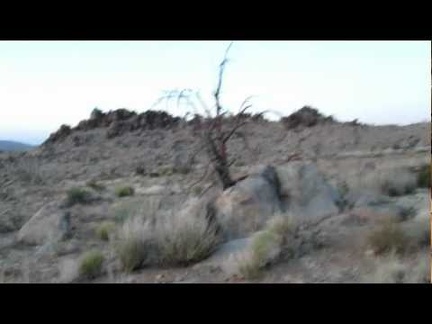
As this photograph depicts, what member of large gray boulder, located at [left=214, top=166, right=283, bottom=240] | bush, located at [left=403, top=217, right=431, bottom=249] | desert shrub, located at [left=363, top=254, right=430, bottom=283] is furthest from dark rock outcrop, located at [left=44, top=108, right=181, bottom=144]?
desert shrub, located at [left=363, top=254, right=430, bottom=283]

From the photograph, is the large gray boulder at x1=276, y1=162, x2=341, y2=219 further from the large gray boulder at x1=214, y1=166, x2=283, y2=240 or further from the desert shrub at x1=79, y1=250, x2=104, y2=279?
the desert shrub at x1=79, y1=250, x2=104, y2=279

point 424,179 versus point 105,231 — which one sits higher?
point 424,179

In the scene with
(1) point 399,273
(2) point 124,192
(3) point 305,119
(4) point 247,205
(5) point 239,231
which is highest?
(3) point 305,119

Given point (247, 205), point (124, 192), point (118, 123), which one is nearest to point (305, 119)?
point (118, 123)

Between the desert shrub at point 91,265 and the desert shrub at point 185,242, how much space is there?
2.73 ft

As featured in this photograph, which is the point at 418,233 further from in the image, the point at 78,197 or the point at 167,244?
the point at 78,197

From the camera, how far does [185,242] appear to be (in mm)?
9570

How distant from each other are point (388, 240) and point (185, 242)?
2.70 metres

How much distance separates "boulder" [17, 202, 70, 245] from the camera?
12276mm

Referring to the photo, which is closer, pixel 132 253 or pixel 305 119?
pixel 132 253

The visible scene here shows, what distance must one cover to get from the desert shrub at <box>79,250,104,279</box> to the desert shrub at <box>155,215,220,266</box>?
0.83m

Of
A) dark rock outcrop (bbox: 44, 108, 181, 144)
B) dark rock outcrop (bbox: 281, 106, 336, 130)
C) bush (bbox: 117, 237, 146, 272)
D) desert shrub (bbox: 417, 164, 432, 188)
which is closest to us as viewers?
bush (bbox: 117, 237, 146, 272)
